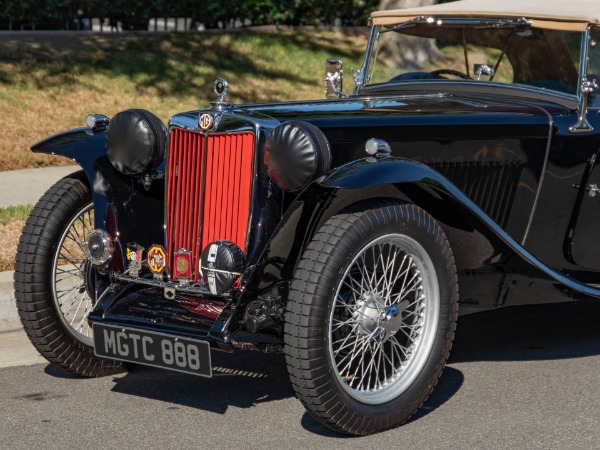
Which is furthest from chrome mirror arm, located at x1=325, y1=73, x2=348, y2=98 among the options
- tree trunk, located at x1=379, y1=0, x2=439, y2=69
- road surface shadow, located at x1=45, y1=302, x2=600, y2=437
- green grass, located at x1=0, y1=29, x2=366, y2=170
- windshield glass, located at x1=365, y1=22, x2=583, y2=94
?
green grass, located at x1=0, y1=29, x2=366, y2=170

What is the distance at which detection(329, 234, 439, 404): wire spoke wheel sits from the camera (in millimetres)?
4320

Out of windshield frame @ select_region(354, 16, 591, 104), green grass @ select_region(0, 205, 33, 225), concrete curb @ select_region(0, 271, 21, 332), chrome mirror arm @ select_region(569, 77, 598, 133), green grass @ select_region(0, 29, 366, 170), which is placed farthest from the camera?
green grass @ select_region(0, 29, 366, 170)

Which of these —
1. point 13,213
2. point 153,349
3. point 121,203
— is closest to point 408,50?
point 121,203

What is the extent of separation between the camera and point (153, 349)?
14.1ft

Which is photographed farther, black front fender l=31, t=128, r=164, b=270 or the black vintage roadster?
black front fender l=31, t=128, r=164, b=270

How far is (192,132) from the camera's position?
4.61 meters

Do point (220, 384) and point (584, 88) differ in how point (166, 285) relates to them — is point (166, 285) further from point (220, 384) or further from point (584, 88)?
point (584, 88)

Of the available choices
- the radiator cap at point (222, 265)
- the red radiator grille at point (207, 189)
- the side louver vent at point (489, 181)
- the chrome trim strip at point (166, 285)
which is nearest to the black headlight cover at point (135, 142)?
the red radiator grille at point (207, 189)

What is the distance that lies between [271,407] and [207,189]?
3.10 feet

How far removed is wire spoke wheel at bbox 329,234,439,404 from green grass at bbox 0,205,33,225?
376cm

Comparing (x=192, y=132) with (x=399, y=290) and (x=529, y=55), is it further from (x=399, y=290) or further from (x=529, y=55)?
(x=529, y=55)

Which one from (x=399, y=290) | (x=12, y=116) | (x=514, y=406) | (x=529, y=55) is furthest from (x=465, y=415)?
(x=12, y=116)

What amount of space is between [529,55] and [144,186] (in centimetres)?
208

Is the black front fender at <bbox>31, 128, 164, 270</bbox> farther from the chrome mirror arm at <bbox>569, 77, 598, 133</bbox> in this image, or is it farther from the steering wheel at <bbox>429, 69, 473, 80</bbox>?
the chrome mirror arm at <bbox>569, 77, 598, 133</bbox>
